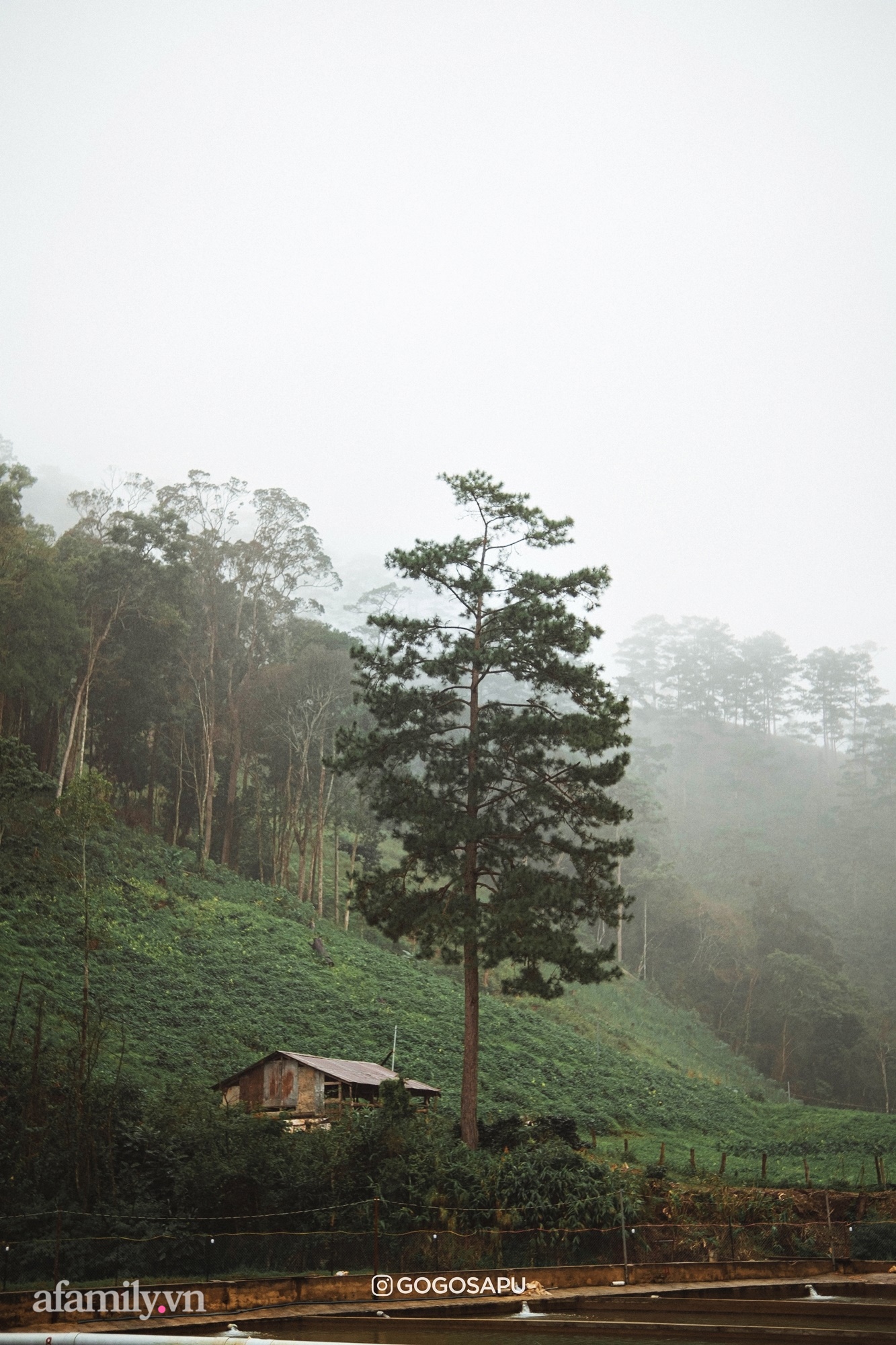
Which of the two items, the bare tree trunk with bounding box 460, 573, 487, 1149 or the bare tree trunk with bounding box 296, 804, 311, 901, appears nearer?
the bare tree trunk with bounding box 460, 573, 487, 1149

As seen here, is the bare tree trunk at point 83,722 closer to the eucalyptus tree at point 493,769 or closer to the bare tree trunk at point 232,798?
the bare tree trunk at point 232,798

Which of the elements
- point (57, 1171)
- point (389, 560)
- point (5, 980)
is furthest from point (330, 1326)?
point (5, 980)

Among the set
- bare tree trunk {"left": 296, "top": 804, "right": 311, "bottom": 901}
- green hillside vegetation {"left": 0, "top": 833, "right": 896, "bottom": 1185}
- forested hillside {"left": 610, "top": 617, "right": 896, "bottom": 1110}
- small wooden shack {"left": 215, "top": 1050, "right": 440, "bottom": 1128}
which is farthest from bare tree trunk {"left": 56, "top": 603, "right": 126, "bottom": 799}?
forested hillside {"left": 610, "top": 617, "right": 896, "bottom": 1110}

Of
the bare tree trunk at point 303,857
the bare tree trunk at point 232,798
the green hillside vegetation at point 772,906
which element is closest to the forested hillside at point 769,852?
the green hillside vegetation at point 772,906

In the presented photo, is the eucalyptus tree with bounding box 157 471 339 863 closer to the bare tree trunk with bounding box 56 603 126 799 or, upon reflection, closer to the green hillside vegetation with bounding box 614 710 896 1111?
the bare tree trunk with bounding box 56 603 126 799

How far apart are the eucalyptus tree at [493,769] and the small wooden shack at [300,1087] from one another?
348 cm

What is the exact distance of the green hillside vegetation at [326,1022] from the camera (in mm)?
28281

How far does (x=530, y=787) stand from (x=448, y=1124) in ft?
23.5

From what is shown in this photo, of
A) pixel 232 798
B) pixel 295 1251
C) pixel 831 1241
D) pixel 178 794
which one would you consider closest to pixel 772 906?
pixel 232 798

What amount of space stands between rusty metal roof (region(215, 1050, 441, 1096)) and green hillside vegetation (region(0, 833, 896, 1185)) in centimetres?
162

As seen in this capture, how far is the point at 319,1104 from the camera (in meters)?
23.8

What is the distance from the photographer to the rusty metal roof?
24078 mm

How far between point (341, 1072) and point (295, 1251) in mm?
10366

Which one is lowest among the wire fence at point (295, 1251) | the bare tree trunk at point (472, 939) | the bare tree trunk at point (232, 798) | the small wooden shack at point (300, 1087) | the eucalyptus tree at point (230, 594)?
the wire fence at point (295, 1251)
